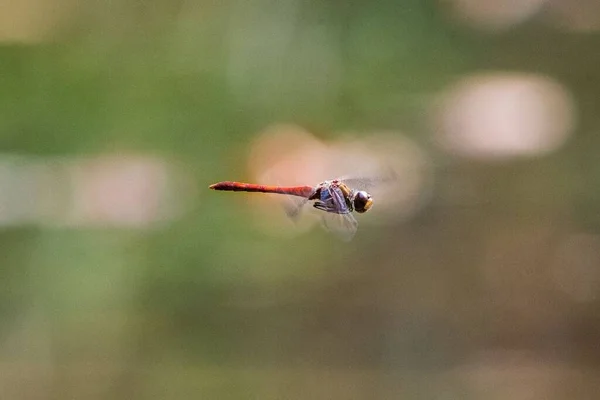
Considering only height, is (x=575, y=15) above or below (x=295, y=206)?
above

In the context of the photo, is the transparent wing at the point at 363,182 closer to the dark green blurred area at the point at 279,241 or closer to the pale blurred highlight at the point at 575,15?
the dark green blurred area at the point at 279,241

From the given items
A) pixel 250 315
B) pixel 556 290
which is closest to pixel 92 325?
pixel 250 315

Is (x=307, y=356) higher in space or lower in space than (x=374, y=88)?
lower

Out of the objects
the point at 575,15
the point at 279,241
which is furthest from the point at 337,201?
the point at 575,15

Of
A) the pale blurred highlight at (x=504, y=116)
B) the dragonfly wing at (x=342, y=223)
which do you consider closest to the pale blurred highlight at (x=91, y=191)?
the pale blurred highlight at (x=504, y=116)

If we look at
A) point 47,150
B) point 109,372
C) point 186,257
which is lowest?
point 109,372

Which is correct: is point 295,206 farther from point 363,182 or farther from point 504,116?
point 504,116

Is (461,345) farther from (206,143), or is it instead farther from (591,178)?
(206,143)
